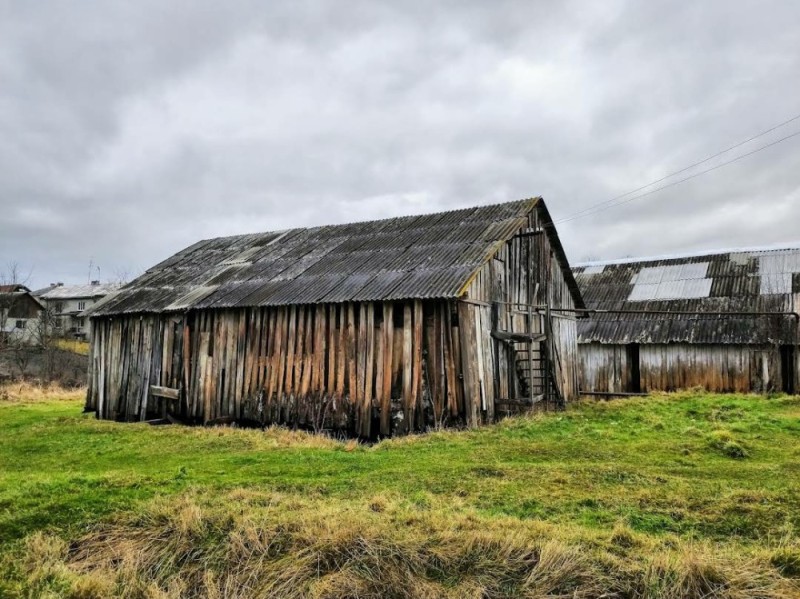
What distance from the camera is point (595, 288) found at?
1193 inches

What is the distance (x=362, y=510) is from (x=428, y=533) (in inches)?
41.1

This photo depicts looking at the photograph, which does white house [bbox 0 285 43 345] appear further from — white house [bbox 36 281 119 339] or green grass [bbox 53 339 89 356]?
white house [bbox 36 281 119 339]

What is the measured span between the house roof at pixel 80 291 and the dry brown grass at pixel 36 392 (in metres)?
36.2

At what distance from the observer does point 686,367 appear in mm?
24297

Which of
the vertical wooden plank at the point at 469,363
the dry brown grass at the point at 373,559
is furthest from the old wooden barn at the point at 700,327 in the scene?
the dry brown grass at the point at 373,559

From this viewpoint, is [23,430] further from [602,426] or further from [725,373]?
[725,373]

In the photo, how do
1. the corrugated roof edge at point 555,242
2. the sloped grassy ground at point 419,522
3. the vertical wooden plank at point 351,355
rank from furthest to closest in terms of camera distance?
the corrugated roof edge at point 555,242 → the vertical wooden plank at point 351,355 → the sloped grassy ground at point 419,522

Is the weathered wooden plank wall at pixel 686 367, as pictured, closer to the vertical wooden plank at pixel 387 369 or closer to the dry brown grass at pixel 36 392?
the vertical wooden plank at pixel 387 369

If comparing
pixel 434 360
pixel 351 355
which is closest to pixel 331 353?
pixel 351 355

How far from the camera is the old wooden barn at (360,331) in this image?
14.2 m

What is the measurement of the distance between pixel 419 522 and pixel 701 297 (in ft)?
79.0

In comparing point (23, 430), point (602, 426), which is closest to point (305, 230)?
point (23, 430)

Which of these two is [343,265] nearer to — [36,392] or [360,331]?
[360,331]

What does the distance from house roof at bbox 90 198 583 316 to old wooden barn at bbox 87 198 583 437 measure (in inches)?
2.6
